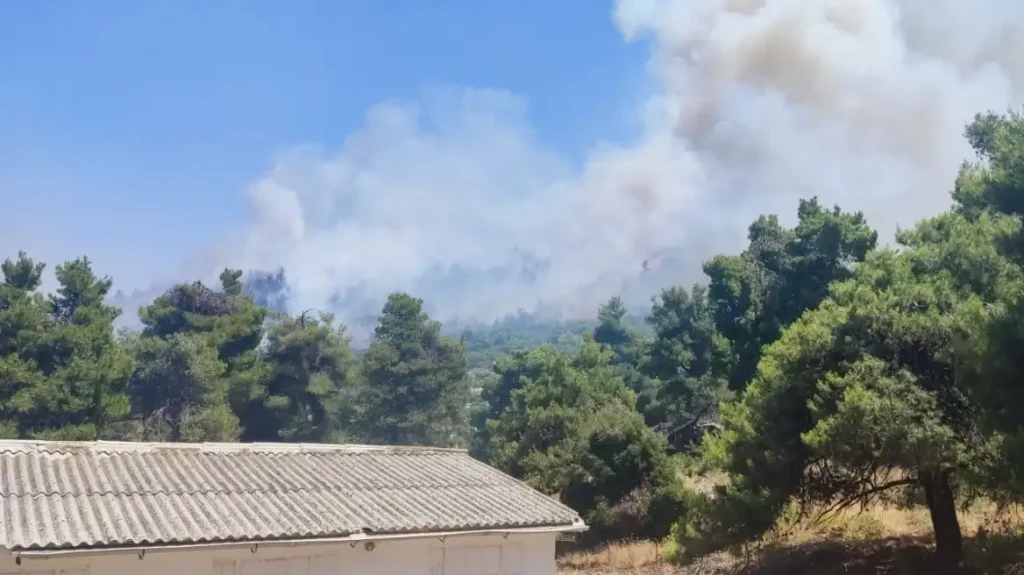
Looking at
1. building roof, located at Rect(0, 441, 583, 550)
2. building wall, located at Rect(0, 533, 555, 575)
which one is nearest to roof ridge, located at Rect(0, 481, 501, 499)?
building roof, located at Rect(0, 441, 583, 550)

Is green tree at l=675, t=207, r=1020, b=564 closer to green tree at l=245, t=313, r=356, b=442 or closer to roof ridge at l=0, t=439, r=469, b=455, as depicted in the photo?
roof ridge at l=0, t=439, r=469, b=455

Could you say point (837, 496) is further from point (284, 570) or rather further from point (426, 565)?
point (284, 570)

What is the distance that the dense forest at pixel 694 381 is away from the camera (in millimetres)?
16250

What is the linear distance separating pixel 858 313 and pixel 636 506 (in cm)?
1424

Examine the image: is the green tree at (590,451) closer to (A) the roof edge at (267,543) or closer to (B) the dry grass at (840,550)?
(B) the dry grass at (840,550)

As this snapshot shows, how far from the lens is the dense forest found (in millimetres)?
16250

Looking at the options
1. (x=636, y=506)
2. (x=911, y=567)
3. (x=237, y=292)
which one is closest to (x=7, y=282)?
(x=237, y=292)

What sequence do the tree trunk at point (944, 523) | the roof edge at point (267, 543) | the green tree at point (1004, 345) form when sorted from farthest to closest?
the tree trunk at point (944, 523) → the green tree at point (1004, 345) → the roof edge at point (267, 543)

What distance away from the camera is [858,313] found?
736 inches

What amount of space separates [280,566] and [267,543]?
742mm

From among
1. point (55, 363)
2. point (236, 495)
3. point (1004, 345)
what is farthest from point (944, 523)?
point (55, 363)

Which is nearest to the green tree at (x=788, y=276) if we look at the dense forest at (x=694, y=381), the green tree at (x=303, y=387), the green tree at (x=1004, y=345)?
the dense forest at (x=694, y=381)

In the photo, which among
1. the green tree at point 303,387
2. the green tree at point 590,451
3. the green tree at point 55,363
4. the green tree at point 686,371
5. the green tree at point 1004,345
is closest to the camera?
the green tree at point 1004,345

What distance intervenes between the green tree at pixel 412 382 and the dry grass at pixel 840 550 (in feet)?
95.6
